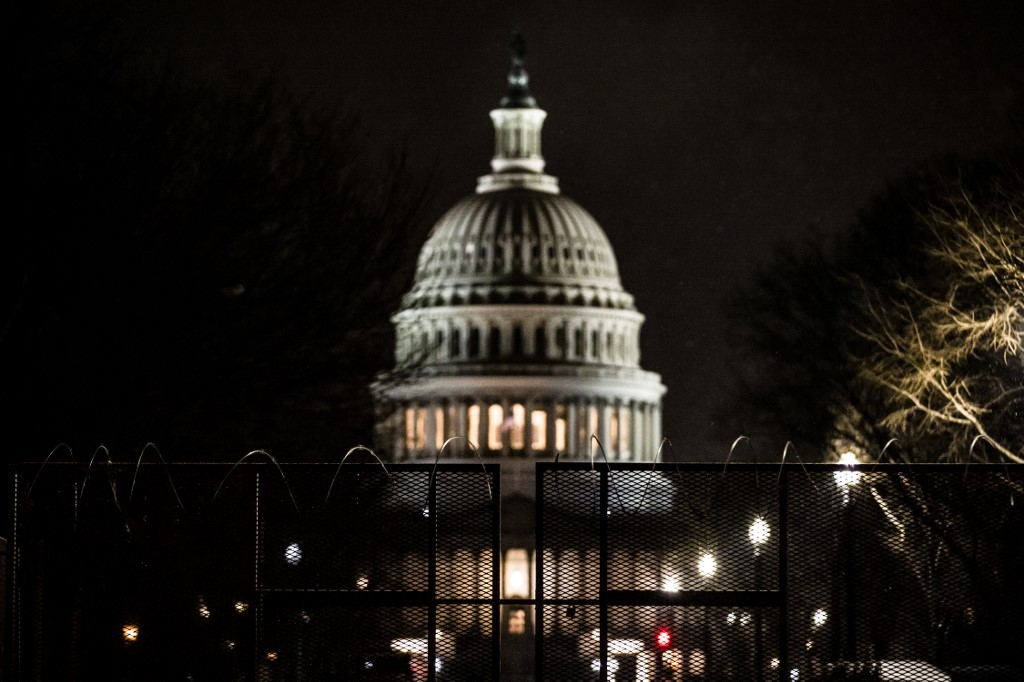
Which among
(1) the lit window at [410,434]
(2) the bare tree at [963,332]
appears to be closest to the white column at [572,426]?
(1) the lit window at [410,434]

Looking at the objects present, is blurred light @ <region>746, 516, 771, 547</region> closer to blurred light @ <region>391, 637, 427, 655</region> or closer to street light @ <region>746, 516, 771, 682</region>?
street light @ <region>746, 516, 771, 682</region>

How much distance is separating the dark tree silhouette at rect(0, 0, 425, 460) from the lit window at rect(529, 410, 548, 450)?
142 meters

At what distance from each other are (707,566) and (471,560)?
8.29ft

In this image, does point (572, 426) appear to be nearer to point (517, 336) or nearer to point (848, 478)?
point (517, 336)

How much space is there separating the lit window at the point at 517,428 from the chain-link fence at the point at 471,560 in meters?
161

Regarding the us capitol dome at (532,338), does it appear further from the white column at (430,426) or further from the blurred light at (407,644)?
the blurred light at (407,644)

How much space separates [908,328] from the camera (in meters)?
46.0

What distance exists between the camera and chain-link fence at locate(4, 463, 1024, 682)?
17984mm

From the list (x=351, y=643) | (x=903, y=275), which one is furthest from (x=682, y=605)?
(x=903, y=275)

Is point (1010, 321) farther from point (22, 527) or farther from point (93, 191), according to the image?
point (22, 527)

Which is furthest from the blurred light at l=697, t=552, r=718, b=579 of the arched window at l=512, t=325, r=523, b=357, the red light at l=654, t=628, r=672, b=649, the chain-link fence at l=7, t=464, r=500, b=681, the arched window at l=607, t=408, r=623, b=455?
the arched window at l=512, t=325, r=523, b=357

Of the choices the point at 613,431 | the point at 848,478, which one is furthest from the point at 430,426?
the point at 848,478

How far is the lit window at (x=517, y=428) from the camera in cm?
18114

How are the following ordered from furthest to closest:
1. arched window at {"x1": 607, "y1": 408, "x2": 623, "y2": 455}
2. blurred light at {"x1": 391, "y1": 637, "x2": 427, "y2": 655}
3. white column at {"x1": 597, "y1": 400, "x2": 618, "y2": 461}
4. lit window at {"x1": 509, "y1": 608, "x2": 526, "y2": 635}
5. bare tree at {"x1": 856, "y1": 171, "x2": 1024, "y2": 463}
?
arched window at {"x1": 607, "y1": 408, "x2": 623, "y2": 455}
white column at {"x1": 597, "y1": 400, "x2": 618, "y2": 461}
lit window at {"x1": 509, "y1": 608, "x2": 526, "y2": 635}
bare tree at {"x1": 856, "y1": 171, "x2": 1024, "y2": 463}
blurred light at {"x1": 391, "y1": 637, "x2": 427, "y2": 655}
